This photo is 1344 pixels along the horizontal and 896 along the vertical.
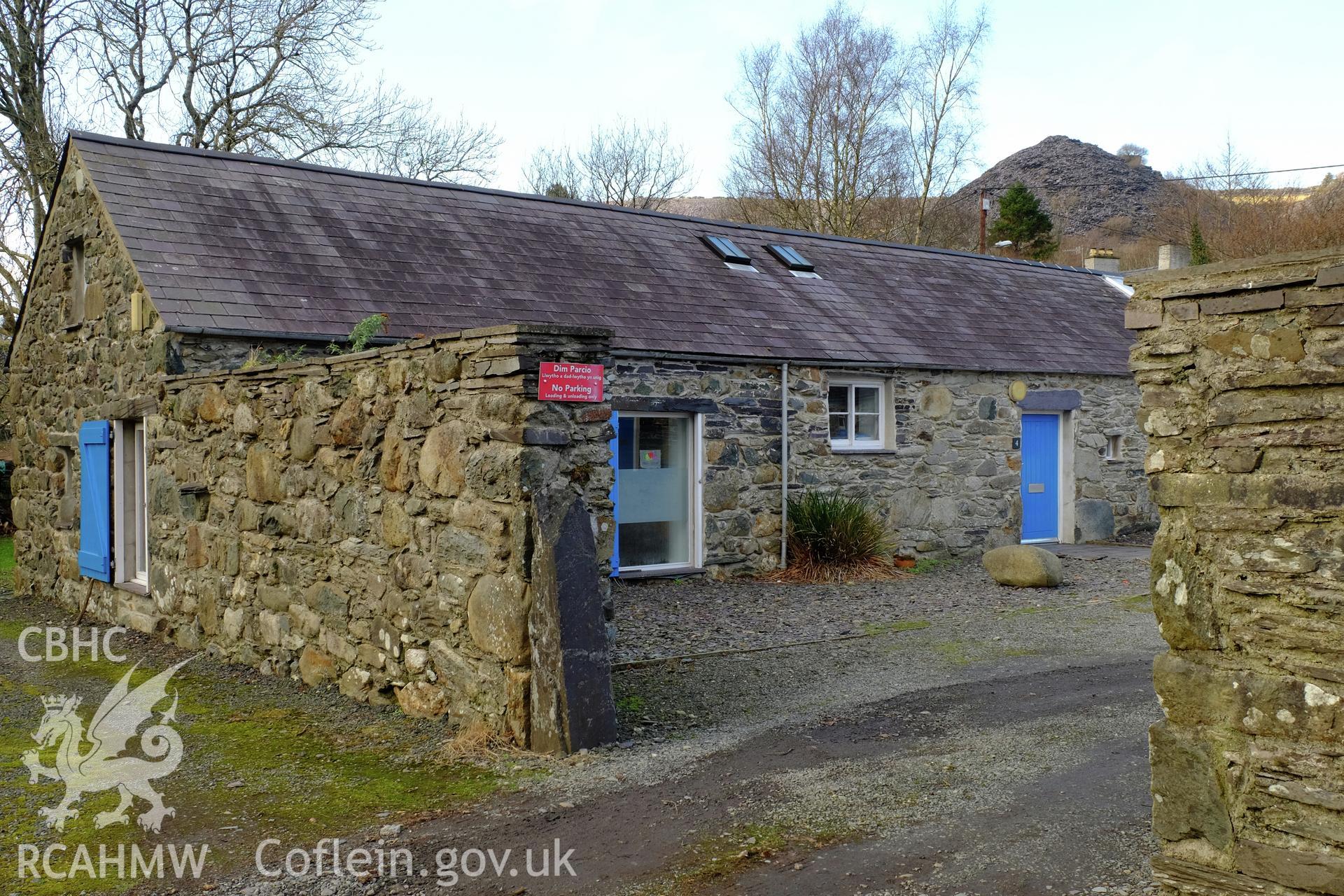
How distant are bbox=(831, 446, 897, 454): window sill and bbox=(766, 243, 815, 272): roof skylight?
3.31 metres

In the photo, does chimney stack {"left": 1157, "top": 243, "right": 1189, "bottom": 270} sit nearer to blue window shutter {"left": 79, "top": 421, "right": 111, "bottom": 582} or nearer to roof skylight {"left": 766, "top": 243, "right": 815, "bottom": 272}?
roof skylight {"left": 766, "top": 243, "right": 815, "bottom": 272}

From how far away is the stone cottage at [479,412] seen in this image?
229 inches

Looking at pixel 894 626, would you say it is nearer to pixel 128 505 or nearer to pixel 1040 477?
pixel 1040 477

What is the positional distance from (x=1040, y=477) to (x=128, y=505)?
11.9m

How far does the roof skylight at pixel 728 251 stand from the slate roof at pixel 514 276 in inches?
5.3

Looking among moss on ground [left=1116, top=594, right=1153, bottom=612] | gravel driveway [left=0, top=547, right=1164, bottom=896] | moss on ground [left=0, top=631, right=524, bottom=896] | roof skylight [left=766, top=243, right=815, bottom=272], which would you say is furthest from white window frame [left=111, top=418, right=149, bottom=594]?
moss on ground [left=1116, top=594, right=1153, bottom=612]

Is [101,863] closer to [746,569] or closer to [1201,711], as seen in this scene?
[1201,711]

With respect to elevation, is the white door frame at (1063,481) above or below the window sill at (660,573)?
above

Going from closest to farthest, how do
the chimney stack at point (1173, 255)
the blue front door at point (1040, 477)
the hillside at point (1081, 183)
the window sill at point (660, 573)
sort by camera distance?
the window sill at point (660, 573) → the blue front door at point (1040, 477) → the chimney stack at point (1173, 255) → the hillside at point (1081, 183)

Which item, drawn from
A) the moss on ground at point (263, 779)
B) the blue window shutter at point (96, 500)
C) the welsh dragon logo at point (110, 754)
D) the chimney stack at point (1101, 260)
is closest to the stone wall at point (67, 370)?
the blue window shutter at point (96, 500)

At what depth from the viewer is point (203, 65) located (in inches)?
853

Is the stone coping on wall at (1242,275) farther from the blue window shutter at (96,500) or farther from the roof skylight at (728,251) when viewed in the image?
the roof skylight at (728,251)

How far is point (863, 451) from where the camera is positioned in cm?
1381

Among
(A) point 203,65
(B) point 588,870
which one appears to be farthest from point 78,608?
(A) point 203,65
